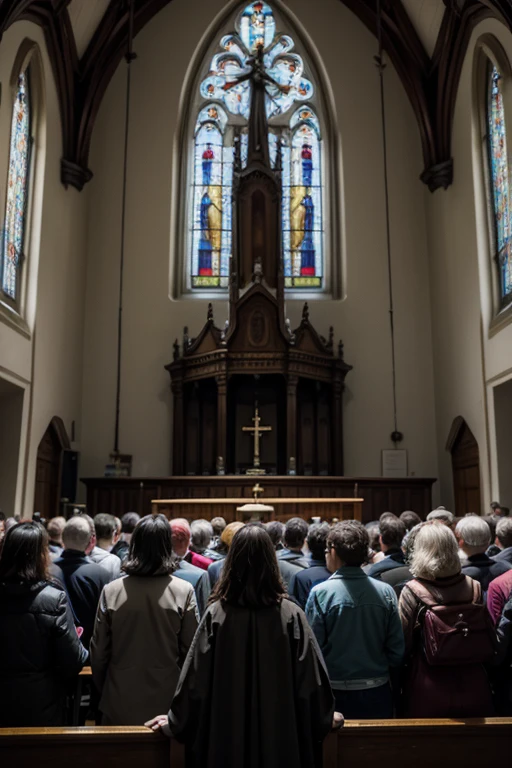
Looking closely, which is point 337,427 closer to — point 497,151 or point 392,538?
point 497,151

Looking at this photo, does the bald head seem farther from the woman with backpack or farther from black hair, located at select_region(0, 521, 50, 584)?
the woman with backpack

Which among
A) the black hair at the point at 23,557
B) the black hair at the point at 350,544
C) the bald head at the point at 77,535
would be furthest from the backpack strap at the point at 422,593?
the bald head at the point at 77,535

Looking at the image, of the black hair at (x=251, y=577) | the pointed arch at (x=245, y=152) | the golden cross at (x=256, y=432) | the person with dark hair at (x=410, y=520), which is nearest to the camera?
the black hair at (x=251, y=577)

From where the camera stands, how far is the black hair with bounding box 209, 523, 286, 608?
2221mm

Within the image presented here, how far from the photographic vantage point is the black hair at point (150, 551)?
2.85m

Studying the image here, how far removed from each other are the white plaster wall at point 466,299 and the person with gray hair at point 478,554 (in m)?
7.63

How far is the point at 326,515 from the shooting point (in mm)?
9625

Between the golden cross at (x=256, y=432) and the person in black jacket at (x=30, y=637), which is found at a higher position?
the golden cross at (x=256, y=432)

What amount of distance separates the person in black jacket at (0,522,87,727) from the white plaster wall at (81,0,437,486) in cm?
1139

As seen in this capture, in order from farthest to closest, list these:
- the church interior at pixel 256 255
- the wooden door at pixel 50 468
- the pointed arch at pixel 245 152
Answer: the pointed arch at pixel 245 152, the wooden door at pixel 50 468, the church interior at pixel 256 255

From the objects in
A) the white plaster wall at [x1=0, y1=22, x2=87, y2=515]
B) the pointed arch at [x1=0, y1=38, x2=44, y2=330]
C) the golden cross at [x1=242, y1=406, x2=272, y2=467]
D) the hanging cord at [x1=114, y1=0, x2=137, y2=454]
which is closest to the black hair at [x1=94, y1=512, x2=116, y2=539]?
the white plaster wall at [x1=0, y1=22, x2=87, y2=515]

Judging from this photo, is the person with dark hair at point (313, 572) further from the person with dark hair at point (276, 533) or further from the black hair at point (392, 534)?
the person with dark hair at point (276, 533)

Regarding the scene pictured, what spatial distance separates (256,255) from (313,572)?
36.3 feet

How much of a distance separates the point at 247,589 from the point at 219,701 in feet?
1.08
